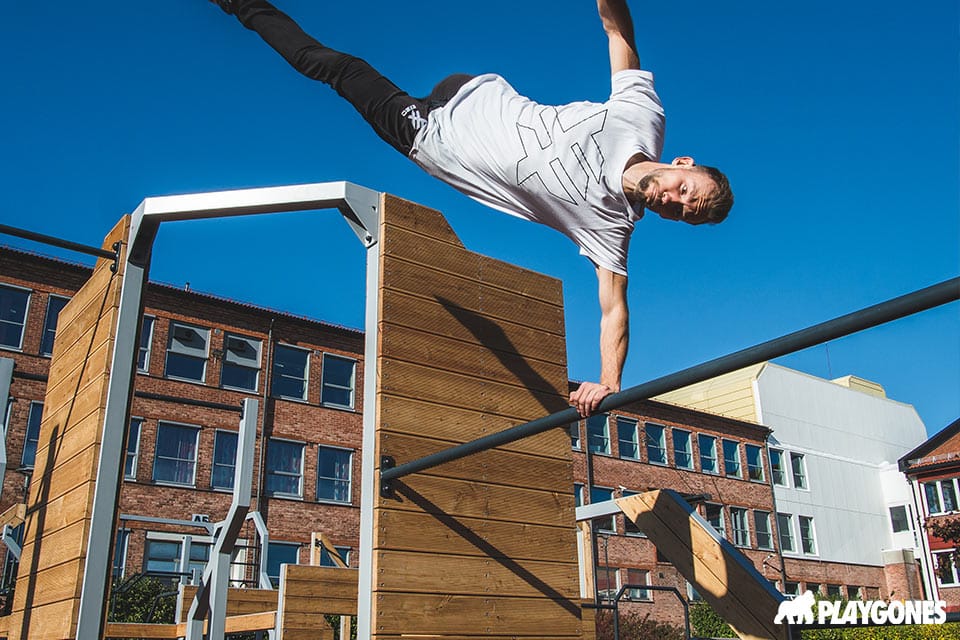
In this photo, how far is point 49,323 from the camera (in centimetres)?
1920

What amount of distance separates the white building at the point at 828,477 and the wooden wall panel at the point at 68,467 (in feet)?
95.4

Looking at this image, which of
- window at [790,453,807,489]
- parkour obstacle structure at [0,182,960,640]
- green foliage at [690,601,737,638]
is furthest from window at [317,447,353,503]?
window at [790,453,807,489]

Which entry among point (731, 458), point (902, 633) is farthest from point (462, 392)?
point (731, 458)

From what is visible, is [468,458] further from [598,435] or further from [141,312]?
[598,435]

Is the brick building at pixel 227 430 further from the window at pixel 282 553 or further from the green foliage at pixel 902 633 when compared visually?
the green foliage at pixel 902 633

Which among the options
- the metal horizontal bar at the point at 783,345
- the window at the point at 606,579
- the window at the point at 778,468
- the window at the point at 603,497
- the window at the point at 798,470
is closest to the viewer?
the metal horizontal bar at the point at 783,345

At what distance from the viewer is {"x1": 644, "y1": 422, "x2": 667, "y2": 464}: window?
95.0 ft

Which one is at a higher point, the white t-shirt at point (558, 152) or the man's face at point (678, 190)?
the white t-shirt at point (558, 152)

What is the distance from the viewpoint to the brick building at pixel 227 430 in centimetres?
1881

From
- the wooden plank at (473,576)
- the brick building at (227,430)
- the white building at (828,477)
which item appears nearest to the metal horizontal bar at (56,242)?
the wooden plank at (473,576)

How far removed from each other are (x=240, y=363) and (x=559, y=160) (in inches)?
759

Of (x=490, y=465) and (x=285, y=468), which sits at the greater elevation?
(x=285, y=468)

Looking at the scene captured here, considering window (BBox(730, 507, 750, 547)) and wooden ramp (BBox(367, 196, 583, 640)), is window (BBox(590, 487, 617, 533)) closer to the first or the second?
window (BBox(730, 507, 750, 547))

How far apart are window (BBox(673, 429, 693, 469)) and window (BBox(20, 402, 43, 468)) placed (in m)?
18.8
